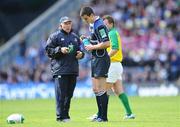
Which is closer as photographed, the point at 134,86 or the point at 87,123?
the point at 87,123

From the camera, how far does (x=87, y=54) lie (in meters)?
33.8

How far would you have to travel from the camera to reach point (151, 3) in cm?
3697

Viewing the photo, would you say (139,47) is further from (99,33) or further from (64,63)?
(99,33)

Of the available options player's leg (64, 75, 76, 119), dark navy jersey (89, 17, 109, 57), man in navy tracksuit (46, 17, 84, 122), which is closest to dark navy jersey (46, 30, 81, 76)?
man in navy tracksuit (46, 17, 84, 122)

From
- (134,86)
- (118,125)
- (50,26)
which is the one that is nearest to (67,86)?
(118,125)

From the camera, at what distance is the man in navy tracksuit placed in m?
16.0

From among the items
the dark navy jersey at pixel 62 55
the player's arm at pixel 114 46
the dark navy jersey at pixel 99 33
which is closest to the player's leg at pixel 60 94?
the dark navy jersey at pixel 62 55

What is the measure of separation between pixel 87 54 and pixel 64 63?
17.7 metres

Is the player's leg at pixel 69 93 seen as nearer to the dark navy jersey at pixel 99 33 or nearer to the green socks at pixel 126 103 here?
the dark navy jersey at pixel 99 33

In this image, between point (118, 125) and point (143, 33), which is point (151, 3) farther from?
point (118, 125)

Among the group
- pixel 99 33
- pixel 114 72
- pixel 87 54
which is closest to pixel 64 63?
pixel 99 33

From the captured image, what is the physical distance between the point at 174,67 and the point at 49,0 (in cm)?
1029

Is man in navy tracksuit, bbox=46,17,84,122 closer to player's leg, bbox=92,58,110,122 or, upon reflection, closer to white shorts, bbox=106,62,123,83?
player's leg, bbox=92,58,110,122

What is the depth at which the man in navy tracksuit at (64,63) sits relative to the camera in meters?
16.0
